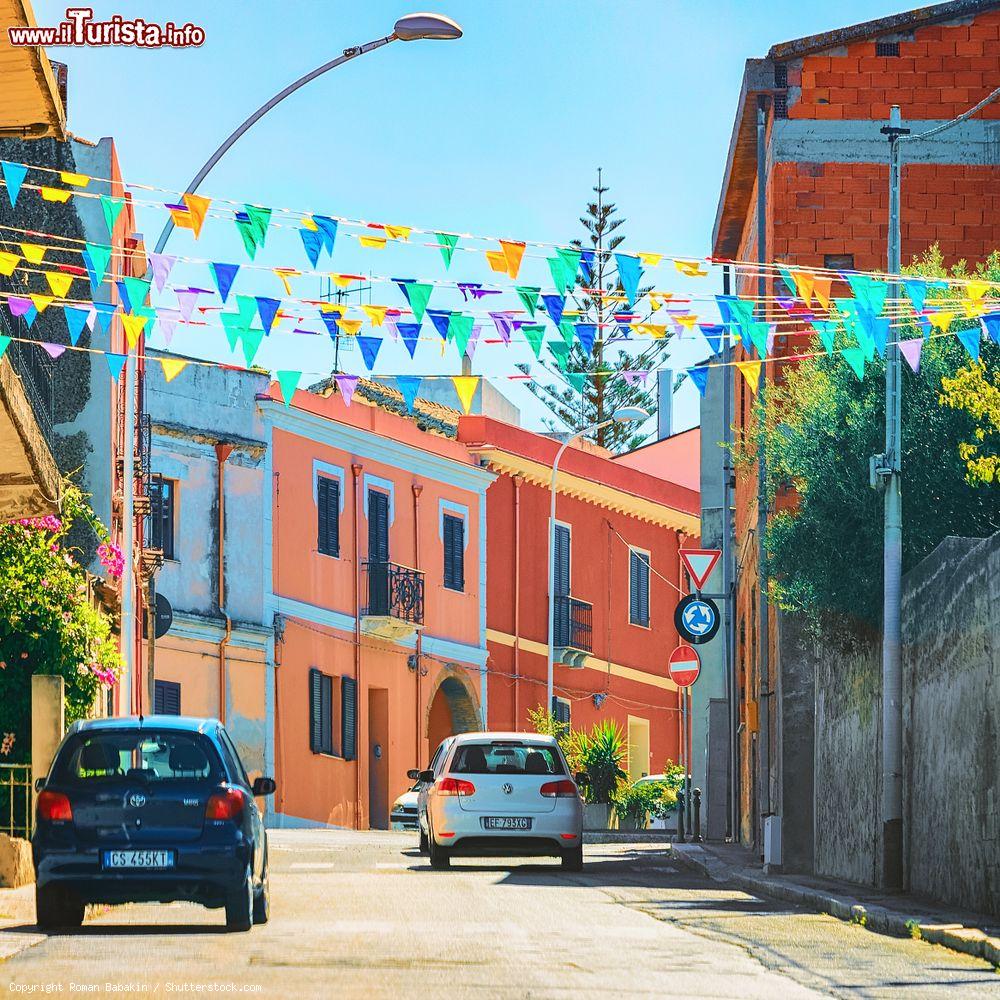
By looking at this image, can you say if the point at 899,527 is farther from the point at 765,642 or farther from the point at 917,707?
the point at 765,642

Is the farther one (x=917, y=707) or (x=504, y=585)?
(x=504, y=585)

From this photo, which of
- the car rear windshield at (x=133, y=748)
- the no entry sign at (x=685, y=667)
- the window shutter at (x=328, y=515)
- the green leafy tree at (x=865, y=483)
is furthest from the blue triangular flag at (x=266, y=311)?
the window shutter at (x=328, y=515)

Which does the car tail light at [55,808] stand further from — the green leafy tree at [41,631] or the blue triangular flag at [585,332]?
the green leafy tree at [41,631]

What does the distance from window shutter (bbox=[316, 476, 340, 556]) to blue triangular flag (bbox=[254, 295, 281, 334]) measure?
1112 inches

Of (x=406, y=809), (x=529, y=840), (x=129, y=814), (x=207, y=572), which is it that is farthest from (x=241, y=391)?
(x=129, y=814)

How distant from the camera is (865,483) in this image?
71.4ft

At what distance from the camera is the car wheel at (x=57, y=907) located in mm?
14547

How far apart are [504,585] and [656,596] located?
275 inches

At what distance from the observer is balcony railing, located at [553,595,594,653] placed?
53156 millimetres

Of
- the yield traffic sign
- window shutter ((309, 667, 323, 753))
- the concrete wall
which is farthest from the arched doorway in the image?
the concrete wall

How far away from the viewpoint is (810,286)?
18.7 meters

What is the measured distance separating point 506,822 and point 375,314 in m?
8.74

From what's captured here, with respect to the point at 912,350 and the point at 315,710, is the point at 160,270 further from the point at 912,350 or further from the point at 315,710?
the point at 315,710

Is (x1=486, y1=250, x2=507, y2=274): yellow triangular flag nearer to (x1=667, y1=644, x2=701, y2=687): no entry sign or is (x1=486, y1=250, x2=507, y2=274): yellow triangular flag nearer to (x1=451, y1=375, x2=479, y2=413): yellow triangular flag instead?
(x1=451, y1=375, x2=479, y2=413): yellow triangular flag
